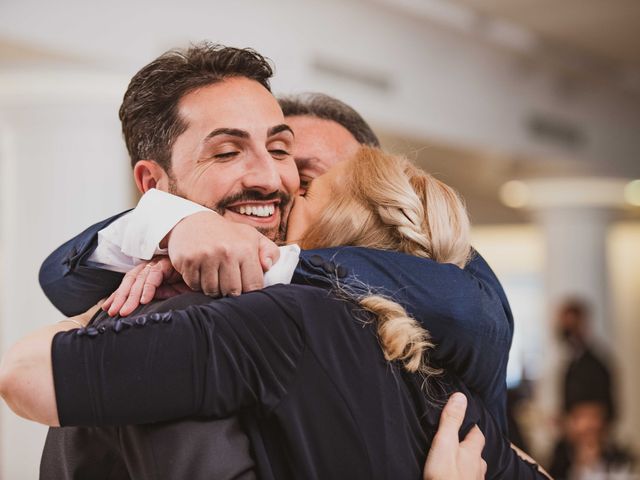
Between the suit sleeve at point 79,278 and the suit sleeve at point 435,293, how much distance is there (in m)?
0.40

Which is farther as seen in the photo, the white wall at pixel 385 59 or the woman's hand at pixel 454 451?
the white wall at pixel 385 59

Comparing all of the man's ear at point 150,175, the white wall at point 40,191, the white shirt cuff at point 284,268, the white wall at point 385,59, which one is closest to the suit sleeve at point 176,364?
the white shirt cuff at point 284,268

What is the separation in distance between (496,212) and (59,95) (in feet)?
32.3

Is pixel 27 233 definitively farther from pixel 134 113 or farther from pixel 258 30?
pixel 134 113

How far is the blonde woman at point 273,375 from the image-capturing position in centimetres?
115

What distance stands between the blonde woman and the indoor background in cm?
67

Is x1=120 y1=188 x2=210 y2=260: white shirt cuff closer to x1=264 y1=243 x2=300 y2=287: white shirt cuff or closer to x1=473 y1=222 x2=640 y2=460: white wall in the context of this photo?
x1=264 y1=243 x2=300 y2=287: white shirt cuff

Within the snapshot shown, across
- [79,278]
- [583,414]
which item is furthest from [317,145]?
[583,414]

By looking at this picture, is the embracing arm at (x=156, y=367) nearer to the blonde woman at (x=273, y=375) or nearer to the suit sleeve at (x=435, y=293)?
the blonde woman at (x=273, y=375)

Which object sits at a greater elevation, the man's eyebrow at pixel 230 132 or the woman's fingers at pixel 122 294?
the man's eyebrow at pixel 230 132

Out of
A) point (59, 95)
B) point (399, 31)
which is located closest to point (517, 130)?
point (399, 31)

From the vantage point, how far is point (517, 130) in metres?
8.95

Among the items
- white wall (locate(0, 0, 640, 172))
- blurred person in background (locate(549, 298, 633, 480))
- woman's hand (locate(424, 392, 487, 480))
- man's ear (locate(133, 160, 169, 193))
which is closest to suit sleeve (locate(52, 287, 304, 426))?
woman's hand (locate(424, 392, 487, 480))

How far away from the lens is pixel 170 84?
Result: 165cm
